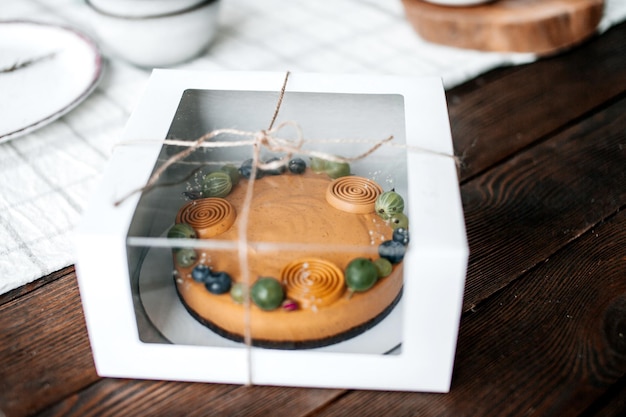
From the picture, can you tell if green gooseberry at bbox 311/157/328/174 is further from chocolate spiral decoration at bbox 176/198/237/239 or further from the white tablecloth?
the white tablecloth

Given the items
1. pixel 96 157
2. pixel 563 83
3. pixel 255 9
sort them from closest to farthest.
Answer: pixel 96 157, pixel 563 83, pixel 255 9

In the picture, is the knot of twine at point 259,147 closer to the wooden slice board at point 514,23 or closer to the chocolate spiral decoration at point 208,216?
the chocolate spiral decoration at point 208,216

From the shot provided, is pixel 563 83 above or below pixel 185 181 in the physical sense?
below

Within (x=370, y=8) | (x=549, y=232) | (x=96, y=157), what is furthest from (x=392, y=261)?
(x=370, y=8)

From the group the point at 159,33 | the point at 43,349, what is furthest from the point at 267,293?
the point at 159,33

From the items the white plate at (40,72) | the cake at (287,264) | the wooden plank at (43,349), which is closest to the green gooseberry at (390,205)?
the cake at (287,264)

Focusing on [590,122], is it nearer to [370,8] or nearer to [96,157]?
[370,8]

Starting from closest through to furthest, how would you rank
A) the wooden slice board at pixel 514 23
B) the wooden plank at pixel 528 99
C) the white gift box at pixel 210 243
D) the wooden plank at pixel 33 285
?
the white gift box at pixel 210 243, the wooden plank at pixel 33 285, the wooden plank at pixel 528 99, the wooden slice board at pixel 514 23

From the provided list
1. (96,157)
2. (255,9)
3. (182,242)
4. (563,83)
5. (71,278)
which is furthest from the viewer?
(255,9)
